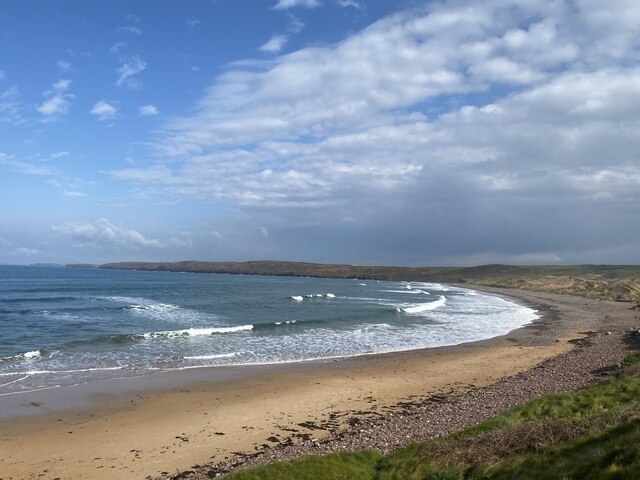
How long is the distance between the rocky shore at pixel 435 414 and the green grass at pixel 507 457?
4.86 ft

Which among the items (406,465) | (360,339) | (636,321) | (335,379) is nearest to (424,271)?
(636,321)

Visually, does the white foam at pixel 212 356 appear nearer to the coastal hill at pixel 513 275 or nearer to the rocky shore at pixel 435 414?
the rocky shore at pixel 435 414

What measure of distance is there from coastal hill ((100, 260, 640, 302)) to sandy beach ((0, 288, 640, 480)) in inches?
1959

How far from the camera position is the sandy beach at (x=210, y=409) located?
1079 centimetres

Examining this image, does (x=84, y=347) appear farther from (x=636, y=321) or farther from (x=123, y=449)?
(x=636, y=321)

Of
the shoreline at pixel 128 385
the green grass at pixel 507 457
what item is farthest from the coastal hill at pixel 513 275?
the green grass at pixel 507 457

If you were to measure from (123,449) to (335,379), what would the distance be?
8878 millimetres

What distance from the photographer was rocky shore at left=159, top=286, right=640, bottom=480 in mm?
10273

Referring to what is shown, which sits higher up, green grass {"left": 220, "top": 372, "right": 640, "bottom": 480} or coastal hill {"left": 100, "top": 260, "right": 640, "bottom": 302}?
green grass {"left": 220, "top": 372, "right": 640, "bottom": 480}

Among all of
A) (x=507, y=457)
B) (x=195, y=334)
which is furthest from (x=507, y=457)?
(x=195, y=334)

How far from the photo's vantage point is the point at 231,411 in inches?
563

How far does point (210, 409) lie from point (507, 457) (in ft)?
31.2

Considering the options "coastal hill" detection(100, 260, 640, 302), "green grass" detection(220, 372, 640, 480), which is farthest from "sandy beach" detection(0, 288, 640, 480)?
"coastal hill" detection(100, 260, 640, 302)

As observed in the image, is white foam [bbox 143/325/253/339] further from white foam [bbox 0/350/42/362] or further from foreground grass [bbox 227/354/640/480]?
foreground grass [bbox 227/354/640/480]
